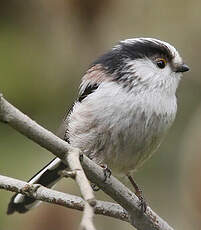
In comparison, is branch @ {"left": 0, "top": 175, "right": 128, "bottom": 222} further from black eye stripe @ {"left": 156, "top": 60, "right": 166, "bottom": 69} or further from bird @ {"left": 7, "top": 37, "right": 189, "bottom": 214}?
black eye stripe @ {"left": 156, "top": 60, "right": 166, "bottom": 69}

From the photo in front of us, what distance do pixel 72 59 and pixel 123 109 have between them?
2328 mm

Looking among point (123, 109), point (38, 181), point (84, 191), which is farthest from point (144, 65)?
point (84, 191)

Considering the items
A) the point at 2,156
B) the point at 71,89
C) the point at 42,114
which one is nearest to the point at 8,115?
the point at 2,156

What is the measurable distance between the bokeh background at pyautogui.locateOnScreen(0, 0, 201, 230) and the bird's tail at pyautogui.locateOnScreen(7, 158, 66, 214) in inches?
27.9

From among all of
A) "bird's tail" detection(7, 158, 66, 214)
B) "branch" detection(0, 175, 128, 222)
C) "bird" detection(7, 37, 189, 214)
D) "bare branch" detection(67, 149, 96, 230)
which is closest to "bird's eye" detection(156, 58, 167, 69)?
"bird" detection(7, 37, 189, 214)

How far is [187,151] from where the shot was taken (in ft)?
14.9

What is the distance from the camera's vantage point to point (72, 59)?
20.4 feet

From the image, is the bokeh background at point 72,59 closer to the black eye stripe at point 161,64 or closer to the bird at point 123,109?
the bird at point 123,109

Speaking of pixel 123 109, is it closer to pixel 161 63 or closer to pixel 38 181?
pixel 161 63

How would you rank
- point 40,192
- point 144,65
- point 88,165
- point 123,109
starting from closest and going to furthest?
point 88,165
point 40,192
point 123,109
point 144,65

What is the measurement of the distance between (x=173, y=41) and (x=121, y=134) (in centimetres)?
260

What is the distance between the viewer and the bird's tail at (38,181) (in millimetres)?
4273

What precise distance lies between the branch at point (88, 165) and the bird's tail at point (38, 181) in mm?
895

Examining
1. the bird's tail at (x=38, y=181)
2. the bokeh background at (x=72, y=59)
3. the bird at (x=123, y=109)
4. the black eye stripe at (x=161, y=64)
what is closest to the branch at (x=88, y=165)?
the bird at (x=123, y=109)
